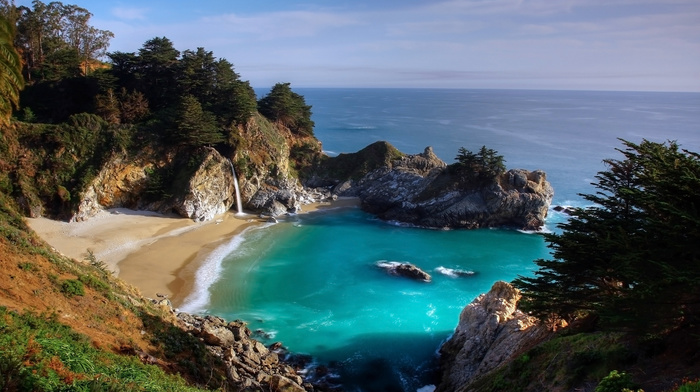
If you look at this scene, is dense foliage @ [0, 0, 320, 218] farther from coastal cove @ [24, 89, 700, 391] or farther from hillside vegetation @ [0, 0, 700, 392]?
hillside vegetation @ [0, 0, 700, 392]

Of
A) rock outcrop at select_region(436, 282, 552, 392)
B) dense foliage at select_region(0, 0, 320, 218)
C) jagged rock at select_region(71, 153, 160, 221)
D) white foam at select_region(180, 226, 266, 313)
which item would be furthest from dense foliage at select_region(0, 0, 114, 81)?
rock outcrop at select_region(436, 282, 552, 392)

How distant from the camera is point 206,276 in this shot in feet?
103

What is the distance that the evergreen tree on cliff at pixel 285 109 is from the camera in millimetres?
54562

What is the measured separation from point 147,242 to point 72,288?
20.3 metres

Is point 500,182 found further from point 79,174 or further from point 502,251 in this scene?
point 79,174

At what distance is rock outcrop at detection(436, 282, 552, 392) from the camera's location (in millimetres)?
18713

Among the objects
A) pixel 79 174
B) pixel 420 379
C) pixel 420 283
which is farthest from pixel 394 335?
pixel 79 174

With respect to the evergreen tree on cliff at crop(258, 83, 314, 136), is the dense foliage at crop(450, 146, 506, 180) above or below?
below

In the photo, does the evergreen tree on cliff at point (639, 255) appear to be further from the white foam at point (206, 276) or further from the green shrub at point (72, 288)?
the white foam at point (206, 276)

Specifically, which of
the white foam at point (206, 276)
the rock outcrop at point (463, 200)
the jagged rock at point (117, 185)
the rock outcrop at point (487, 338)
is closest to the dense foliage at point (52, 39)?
the jagged rock at point (117, 185)

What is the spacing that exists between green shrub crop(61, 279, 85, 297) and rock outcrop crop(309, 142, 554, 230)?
3413cm

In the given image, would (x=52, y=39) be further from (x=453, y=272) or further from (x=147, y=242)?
(x=453, y=272)

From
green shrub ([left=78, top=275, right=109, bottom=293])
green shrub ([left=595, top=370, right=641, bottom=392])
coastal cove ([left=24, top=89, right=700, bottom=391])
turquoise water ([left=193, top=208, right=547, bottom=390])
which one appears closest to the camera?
green shrub ([left=595, top=370, right=641, bottom=392])

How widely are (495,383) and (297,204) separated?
3483cm
